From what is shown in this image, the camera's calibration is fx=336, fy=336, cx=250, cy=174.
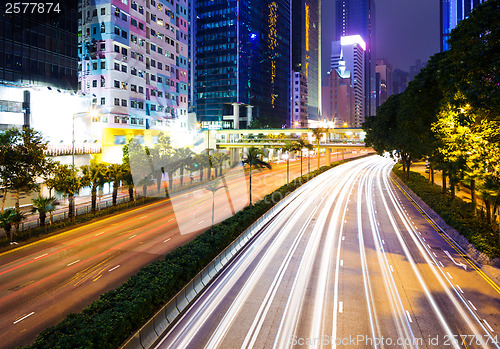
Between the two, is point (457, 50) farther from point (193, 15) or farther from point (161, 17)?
point (193, 15)

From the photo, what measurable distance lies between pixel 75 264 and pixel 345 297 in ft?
60.2

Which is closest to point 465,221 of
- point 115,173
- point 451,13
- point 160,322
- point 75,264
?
point 160,322

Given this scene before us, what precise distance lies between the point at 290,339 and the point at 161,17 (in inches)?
3275

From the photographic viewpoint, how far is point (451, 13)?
16788cm

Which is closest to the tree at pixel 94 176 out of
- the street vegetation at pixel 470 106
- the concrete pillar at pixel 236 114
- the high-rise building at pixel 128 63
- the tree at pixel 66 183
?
the tree at pixel 66 183

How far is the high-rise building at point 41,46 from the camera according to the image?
41.2 meters

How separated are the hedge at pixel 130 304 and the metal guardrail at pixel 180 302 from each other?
0.48 m

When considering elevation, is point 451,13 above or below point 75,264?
above

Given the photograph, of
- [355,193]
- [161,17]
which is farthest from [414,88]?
[161,17]

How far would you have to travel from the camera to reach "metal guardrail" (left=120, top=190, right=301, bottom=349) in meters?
14.2

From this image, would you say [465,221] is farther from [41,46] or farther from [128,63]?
[128,63]

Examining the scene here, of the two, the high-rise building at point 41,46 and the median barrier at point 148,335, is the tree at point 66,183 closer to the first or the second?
the high-rise building at point 41,46

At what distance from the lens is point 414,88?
34188mm

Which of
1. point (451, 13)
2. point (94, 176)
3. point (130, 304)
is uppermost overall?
point (451, 13)
